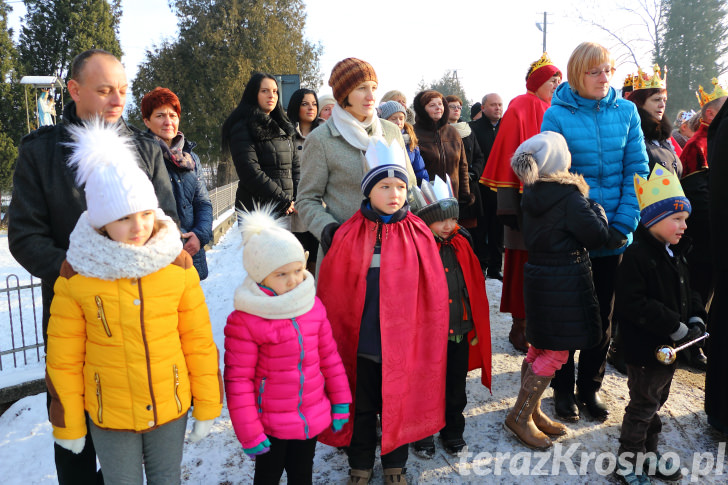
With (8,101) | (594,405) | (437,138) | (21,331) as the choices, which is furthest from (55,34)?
(594,405)

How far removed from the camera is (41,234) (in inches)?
86.2

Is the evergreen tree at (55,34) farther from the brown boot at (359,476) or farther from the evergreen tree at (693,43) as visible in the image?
the evergreen tree at (693,43)

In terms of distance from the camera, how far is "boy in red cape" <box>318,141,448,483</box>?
261 centimetres

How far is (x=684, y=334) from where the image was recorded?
2.67 metres

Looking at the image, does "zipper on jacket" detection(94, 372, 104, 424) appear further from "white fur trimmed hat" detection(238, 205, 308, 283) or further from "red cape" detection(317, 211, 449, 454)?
"red cape" detection(317, 211, 449, 454)

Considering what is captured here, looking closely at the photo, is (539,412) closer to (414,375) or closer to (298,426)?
(414,375)

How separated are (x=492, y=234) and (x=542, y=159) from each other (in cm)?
395

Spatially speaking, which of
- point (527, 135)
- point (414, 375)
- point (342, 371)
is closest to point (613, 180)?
point (527, 135)

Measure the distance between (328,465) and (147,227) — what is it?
1.75 metres

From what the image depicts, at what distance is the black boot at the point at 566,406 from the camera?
330 centimetres

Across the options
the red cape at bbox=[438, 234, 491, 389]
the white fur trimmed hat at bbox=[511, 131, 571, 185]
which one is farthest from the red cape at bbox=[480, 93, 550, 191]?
the red cape at bbox=[438, 234, 491, 389]

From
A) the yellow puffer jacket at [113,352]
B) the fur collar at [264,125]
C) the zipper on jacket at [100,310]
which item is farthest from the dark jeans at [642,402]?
the fur collar at [264,125]

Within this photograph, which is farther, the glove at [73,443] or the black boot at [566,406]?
the black boot at [566,406]

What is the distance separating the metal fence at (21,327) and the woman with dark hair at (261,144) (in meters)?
2.18
